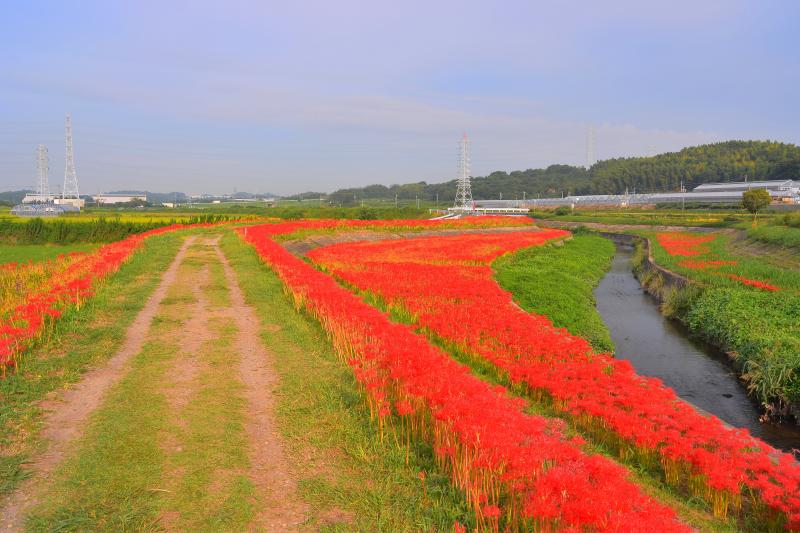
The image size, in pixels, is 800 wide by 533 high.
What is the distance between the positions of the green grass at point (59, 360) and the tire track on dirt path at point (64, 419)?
5.8 inches

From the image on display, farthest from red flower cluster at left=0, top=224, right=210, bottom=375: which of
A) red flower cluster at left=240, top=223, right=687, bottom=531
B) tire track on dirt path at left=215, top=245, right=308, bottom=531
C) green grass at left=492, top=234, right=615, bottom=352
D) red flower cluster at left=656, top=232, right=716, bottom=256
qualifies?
red flower cluster at left=656, top=232, right=716, bottom=256

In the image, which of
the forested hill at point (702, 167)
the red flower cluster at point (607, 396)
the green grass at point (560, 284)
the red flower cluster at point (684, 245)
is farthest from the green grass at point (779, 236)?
the forested hill at point (702, 167)

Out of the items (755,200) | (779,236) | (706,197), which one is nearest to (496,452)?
(779,236)

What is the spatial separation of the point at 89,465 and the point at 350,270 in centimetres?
1851

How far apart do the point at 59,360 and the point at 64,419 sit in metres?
3.04

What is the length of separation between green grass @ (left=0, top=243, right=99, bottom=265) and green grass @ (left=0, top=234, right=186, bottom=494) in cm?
2052

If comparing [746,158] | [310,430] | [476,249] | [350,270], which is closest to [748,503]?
[310,430]

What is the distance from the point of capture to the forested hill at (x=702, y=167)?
12725 centimetres

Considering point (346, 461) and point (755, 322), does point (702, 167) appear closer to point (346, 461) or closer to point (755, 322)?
point (755, 322)

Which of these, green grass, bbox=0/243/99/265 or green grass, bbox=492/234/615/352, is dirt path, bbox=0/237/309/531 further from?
green grass, bbox=0/243/99/265

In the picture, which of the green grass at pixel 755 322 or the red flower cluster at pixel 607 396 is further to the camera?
the green grass at pixel 755 322

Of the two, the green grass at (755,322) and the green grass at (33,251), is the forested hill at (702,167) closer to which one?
the green grass at (755,322)

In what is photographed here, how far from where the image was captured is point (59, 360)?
10250 millimetres

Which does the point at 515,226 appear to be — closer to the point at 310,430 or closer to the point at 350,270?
the point at 350,270
